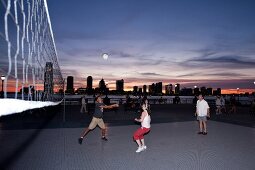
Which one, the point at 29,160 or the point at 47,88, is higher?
the point at 47,88

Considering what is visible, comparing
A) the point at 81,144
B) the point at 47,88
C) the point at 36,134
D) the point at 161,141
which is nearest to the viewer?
the point at 81,144

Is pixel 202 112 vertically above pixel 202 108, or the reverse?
pixel 202 108

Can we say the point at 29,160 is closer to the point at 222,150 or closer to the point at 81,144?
→ the point at 81,144

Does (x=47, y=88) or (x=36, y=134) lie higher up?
(x=47, y=88)

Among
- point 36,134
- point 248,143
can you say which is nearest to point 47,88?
point 36,134

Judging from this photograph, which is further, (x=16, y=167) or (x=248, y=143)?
(x=248, y=143)

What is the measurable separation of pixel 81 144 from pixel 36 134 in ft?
9.43

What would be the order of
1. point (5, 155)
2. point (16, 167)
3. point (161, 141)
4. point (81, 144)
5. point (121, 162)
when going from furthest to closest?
point (161, 141) → point (81, 144) → point (5, 155) → point (121, 162) → point (16, 167)

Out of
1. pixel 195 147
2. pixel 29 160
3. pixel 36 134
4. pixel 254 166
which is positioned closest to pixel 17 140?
pixel 36 134

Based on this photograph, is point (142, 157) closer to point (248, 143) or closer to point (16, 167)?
point (16, 167)

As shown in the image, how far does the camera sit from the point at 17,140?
9594 mm

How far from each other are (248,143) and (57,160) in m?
6.18

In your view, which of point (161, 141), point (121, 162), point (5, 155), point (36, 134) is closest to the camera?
point (121, 162)

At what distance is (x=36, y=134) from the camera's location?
1111cm
